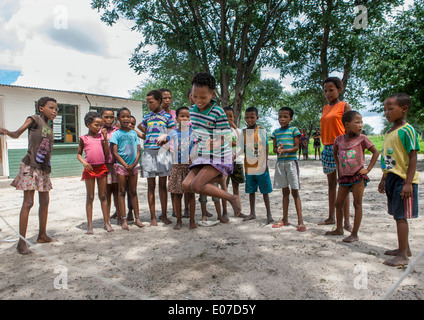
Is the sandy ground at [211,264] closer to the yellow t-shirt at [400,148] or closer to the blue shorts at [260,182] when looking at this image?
the blue shorts at [260,182]

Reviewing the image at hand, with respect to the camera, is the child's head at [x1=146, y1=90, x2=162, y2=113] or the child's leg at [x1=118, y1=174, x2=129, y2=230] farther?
the child's head at [x1=146, y1=90, x2=162, y2=113]

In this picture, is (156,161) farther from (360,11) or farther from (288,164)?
(360,11)

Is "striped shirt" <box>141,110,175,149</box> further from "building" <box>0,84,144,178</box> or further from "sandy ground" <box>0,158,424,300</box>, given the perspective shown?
"building" <box>0,84,144,178</box>

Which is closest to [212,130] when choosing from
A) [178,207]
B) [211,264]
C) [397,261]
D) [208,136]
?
[208,136]

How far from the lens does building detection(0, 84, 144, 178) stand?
1041 cm

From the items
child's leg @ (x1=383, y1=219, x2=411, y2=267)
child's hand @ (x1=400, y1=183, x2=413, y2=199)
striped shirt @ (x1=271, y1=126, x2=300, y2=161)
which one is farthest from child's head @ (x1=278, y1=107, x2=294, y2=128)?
child's leg @ (x1=383, y1=219, x2=411, y2=267)

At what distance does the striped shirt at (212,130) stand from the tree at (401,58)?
40.9ft

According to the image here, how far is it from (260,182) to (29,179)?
3.11m

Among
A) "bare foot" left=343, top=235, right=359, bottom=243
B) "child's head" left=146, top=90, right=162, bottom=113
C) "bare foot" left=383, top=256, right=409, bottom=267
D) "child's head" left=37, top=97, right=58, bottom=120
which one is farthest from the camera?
"child's head" left=146, top=90, right=162, bottom=113

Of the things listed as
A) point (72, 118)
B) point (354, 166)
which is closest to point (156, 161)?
point (354, 166)

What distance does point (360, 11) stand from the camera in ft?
41.9

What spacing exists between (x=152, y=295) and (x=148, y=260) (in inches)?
31.1

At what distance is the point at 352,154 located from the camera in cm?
354

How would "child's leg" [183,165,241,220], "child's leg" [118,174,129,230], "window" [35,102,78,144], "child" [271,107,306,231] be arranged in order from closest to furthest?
"child's leg" [183,165,241,220]
"child" [271,107,306,231]
"child's leg" [118,174,129,230]
"window" [35,102,78,144]
